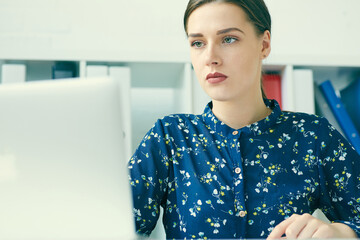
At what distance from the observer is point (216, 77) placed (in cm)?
118

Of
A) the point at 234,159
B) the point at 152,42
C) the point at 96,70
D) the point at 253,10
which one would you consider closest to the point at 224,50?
the point at 253,10

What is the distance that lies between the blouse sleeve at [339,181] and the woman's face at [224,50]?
0.95 feet

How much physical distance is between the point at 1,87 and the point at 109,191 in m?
0.21

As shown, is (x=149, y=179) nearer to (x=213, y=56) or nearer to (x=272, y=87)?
(x=213, y=56)

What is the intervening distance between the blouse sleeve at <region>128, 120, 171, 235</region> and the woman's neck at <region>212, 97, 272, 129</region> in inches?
7.2

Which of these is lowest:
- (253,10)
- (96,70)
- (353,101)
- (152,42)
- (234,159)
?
(234,159)

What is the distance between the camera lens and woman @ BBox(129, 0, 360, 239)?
112 centimetres

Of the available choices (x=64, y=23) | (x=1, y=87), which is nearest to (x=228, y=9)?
(x=1, y=87)

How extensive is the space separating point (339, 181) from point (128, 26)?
1.34 meters

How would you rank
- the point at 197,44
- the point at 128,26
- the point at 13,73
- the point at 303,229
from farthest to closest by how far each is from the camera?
1. the point at 128,26
2. the point at 13,73
3. the point at 197,44
4. the point at 303,229

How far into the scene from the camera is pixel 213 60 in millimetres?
1168

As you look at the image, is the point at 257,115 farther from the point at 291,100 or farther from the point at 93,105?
the point at 93,105

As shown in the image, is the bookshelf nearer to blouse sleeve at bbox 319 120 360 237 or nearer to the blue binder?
the blue binder

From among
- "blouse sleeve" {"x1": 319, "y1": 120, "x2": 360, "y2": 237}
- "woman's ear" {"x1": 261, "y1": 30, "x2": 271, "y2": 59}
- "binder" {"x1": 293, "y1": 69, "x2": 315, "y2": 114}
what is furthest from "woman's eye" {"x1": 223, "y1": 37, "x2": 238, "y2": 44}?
"binder" {"x1": 293, "y1": 69, "x2": 315, "y2": 114}
